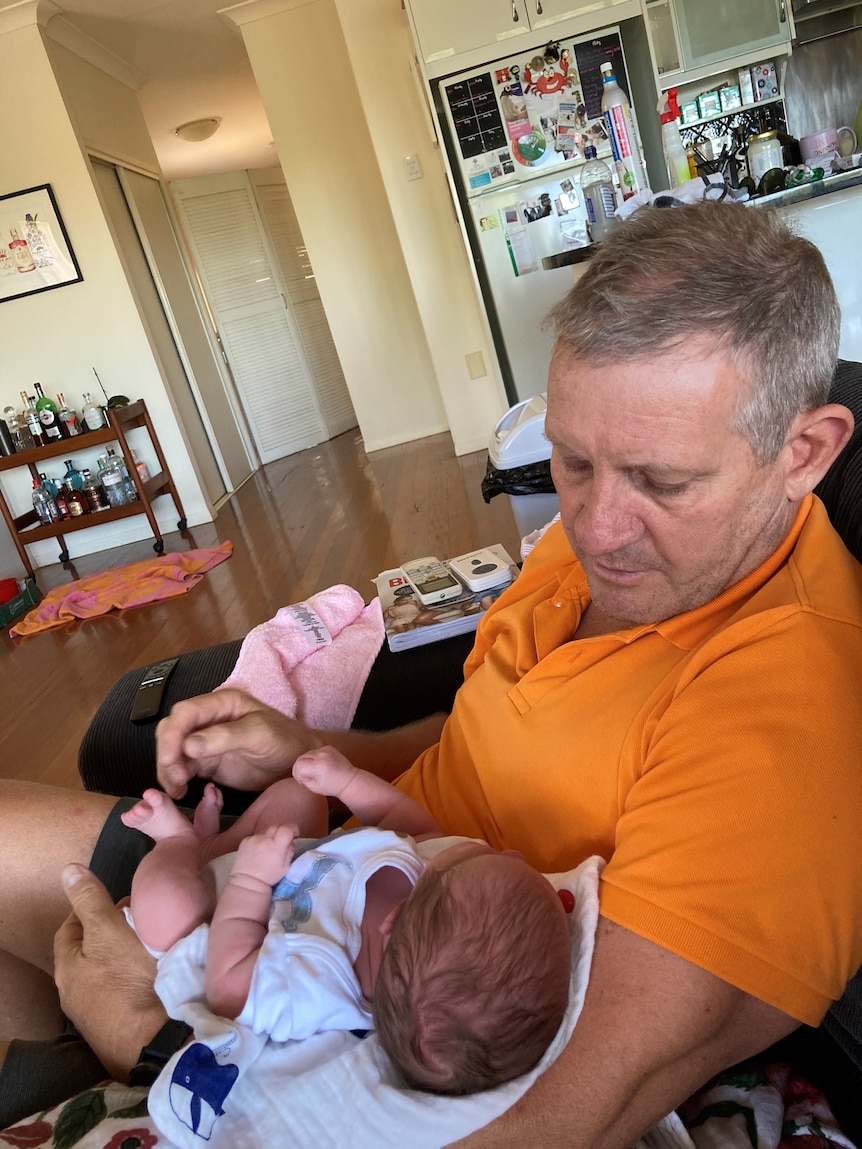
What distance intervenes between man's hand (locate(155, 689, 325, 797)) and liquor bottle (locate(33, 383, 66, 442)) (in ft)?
13.4

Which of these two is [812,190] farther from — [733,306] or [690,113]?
[690,113]

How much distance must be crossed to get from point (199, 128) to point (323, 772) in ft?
22.6

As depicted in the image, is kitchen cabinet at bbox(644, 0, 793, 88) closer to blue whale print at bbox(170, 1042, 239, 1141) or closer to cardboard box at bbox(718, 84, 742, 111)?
cardboard box at bbox(718, 84, 742, 111)

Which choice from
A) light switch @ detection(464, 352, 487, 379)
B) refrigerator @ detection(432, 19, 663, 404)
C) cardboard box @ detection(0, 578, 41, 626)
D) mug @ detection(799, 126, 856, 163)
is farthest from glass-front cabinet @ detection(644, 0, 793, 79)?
cardboard box @ detection(0, 578, 41, 626)

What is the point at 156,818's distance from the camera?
0.99 meters

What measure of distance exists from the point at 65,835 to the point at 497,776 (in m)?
0.58

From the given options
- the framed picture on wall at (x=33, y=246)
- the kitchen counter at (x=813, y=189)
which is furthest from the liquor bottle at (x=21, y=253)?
the kitchen counter at (x=813, y=189)

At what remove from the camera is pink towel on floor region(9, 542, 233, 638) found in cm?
386

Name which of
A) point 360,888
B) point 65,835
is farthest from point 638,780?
point 65,835

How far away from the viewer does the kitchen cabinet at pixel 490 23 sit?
388cm

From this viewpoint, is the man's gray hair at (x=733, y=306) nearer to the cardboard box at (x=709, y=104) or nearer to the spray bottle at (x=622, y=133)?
the spray bottle at (x=622, y=133)

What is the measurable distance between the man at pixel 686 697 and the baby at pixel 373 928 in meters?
0.06

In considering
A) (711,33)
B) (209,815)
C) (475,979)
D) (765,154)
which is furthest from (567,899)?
(711,33)

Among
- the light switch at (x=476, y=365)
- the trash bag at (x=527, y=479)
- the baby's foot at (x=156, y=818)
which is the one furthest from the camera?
the light switch at (x=476, y=365)
